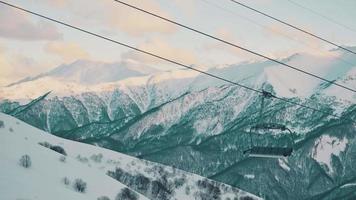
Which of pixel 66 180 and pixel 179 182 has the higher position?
pixel 66 180

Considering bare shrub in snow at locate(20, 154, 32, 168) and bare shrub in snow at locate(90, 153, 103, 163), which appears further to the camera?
bare shrub in snow at locate(90, 153, 103, 163)

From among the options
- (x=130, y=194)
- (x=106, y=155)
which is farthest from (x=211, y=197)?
(x=130, y=194)

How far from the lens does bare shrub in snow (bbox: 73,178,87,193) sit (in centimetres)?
4849

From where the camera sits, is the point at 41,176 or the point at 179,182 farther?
the point at 179,182

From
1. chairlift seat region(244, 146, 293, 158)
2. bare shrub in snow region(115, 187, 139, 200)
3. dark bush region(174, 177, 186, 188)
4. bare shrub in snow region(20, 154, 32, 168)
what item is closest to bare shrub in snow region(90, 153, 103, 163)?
dark bush region(174, 177, 186, 188)

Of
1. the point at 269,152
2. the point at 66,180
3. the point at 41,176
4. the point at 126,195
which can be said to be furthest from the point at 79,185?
the point at 269,152

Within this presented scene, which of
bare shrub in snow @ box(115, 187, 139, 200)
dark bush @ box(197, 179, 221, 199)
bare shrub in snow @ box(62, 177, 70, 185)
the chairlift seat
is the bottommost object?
dark bush @ box(197, 179, 221, 199)

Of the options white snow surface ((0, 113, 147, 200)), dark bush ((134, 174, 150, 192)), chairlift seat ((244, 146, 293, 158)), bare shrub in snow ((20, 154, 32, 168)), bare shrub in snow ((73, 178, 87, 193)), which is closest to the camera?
white snow surface ((0, 113, 147, 200))

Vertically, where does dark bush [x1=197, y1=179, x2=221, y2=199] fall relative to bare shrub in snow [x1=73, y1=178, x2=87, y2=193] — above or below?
below

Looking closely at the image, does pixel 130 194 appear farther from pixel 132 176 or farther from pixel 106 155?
pixel 106 155

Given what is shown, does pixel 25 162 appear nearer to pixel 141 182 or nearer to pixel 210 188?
pixel 141 182

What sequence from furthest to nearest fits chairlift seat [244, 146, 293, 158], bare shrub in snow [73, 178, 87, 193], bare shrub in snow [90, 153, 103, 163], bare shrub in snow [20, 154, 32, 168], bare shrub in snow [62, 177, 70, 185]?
bare shrub in snow [90, 153, 103, 163] → bare shrub in snow [73, 178, 87, 193] → bare shrub in snow [62, 177, 70, 185] → bare shrub in snow [20, 154, 32, 168] → chairlift seat [244, 146, 293, 158]

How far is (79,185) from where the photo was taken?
49656mm

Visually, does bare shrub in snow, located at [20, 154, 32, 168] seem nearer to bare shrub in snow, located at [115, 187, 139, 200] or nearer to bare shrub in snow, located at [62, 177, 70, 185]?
bare shrub in snow, located at [62, 177, 70, 185]
